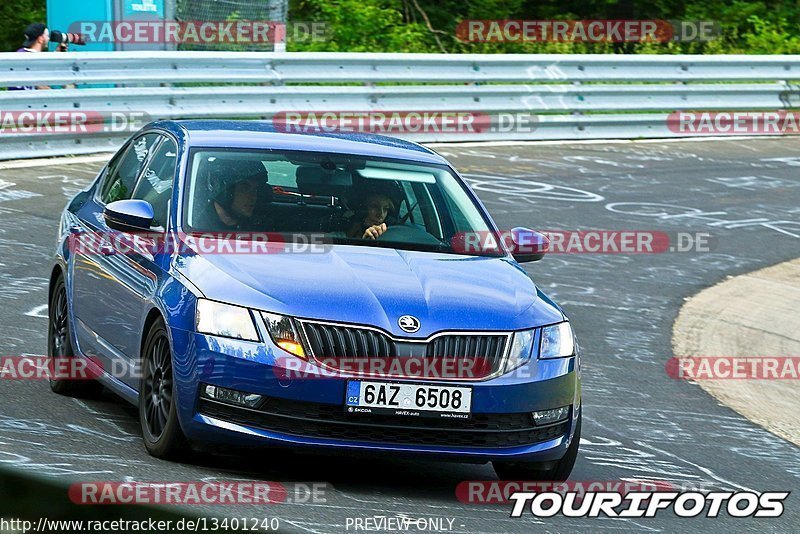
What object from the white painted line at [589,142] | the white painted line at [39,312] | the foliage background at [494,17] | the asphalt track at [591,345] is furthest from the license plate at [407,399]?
the foliage background at [494,17]

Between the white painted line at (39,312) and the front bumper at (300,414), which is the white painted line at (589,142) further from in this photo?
the front bumper at (300,414)

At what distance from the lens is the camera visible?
58.2ft

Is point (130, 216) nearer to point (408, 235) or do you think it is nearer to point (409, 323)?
point (408, 235)

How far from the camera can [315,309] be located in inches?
200

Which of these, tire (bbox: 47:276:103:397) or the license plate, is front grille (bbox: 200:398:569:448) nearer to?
the license plate

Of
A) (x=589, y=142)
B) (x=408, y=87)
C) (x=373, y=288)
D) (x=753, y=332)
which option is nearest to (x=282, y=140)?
(x=373, y=288)

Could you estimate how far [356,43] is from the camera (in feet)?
86.6

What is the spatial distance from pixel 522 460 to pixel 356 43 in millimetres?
21659

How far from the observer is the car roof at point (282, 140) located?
642 cm

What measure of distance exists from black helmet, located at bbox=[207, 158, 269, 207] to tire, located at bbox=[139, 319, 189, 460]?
0.83 metres

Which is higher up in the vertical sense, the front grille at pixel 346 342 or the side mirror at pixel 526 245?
the side mirror at pixel 526 245

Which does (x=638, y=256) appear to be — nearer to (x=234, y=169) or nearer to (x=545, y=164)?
(x=545, y=164)

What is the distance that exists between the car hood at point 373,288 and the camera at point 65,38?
1285cm

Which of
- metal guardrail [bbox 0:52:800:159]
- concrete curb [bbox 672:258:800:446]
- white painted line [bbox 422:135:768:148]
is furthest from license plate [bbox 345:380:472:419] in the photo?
white painted line [bbox 422:135:768:148]
